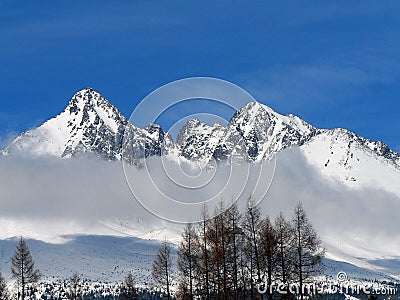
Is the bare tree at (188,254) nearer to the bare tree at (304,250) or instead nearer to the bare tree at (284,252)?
the bare tree at (284,252)

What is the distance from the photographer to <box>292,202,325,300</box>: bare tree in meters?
66.4

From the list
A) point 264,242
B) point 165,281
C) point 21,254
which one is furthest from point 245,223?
point 21,254

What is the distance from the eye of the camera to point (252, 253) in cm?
6719

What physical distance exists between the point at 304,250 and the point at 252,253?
501 centimetres

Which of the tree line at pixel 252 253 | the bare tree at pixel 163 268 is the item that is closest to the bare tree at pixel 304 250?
the tree line at pixel 252 253

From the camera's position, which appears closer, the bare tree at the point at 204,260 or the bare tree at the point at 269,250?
the bare tree at the point at 269,250

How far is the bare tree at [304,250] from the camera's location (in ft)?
218

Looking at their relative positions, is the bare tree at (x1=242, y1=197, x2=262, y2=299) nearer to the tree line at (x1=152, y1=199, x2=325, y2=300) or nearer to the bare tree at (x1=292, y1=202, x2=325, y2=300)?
the tree line at (x1=152, y1=199, x2=325, y2=300)

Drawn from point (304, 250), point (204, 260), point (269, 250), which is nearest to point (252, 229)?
point (269, 250)

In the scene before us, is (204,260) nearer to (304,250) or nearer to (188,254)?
(188,254)

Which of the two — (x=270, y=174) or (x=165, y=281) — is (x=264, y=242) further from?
(x=165, y=281)

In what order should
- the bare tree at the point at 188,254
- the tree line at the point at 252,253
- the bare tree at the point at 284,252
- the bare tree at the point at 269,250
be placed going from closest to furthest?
the bare tree at the point at 269,250 < the tree line at the point at 252,253 < the bare tree at the point at 284,252 < the bare tree at the point at 188,254

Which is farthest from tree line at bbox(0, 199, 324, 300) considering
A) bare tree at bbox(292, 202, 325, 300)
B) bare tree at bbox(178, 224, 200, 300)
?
bare tree at bbox(178, 224, 200, 300)

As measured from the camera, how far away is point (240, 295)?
68.4 meters
